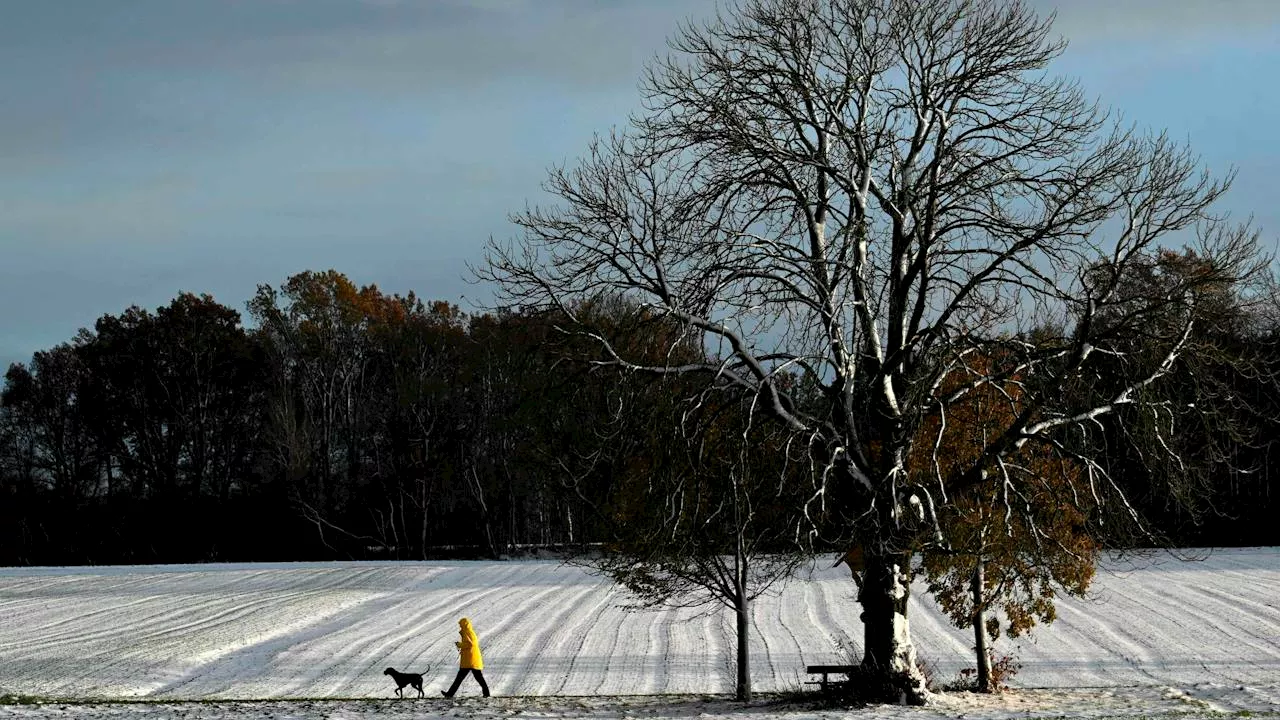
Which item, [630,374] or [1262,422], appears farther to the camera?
[1262,422]

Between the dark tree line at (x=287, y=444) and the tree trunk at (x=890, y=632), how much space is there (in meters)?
38.1

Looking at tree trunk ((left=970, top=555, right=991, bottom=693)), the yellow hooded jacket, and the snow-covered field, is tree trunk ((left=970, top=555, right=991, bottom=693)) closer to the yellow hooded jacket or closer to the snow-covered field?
the snow-covered field

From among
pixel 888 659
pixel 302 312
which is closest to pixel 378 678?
pixel 888 659

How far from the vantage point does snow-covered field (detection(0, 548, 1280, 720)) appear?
73.4 ft

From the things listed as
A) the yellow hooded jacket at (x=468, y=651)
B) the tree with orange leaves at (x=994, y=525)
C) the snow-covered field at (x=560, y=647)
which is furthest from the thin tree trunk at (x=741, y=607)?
the yellow hooded jacket at (x=468, y=651)

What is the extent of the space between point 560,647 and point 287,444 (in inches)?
1589

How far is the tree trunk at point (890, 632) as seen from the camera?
21.3 metres

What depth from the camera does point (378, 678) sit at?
30.9m

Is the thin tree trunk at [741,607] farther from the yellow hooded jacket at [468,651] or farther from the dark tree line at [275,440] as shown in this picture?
the dark tree line at [275,440]

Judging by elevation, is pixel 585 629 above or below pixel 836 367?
below

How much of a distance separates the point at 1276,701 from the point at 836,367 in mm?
10261

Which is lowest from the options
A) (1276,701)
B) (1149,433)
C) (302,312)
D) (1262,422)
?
(1276,701)

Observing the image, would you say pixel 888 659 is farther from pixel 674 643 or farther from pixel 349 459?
pixel 349 459

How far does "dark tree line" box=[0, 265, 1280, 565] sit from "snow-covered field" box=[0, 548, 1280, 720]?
14379 mm
